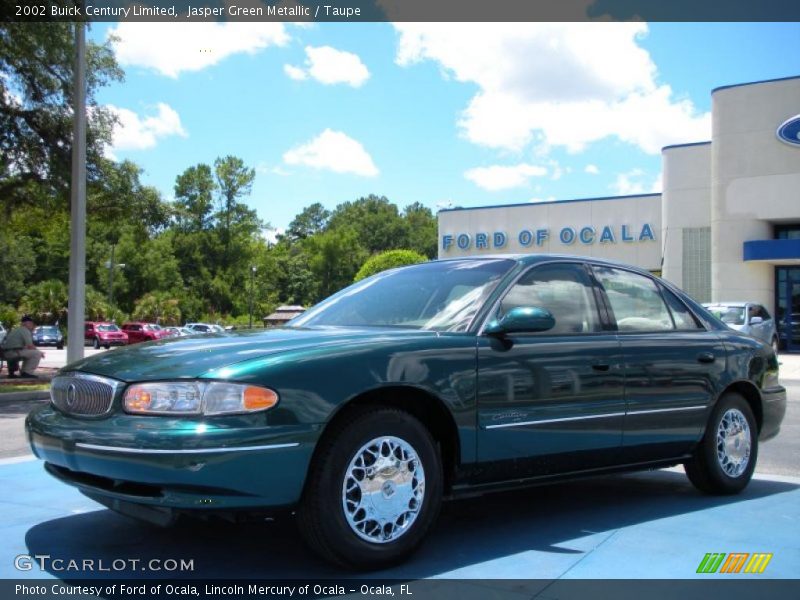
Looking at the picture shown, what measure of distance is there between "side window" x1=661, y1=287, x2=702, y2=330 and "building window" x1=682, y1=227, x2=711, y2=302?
32.8 meters

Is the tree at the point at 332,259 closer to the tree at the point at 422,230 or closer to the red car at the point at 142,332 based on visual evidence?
the tree at the point at 422,230

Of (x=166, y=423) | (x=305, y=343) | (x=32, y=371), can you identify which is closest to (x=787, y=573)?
(x=305, y=343)

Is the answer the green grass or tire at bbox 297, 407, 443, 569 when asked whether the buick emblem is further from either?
the green grass

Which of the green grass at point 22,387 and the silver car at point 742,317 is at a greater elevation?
the silver car at point 742,317

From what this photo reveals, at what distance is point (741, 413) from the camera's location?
5.71 m

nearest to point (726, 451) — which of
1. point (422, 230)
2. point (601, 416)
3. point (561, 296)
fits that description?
point (601, 416)

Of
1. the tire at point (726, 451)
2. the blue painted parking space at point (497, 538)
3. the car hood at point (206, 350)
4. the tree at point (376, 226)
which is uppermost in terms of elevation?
the tree at point (376, 226)

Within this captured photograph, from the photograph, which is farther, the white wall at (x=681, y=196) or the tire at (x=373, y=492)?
the white wall at (x=681, y=196)

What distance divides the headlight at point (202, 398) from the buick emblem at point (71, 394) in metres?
0.50

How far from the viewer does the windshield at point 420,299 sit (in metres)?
4.57

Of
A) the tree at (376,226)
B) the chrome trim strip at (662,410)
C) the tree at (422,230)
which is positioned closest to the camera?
the chrome trim strip at (662,410)

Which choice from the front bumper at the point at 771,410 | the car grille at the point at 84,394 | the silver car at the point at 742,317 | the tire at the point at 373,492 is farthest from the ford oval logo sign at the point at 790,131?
the car grille at the point at 84,394

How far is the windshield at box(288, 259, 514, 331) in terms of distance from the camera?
15.0ft

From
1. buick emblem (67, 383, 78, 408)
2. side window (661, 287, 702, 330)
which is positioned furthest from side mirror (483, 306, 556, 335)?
buick emblem (67, 383, 78, 408)
